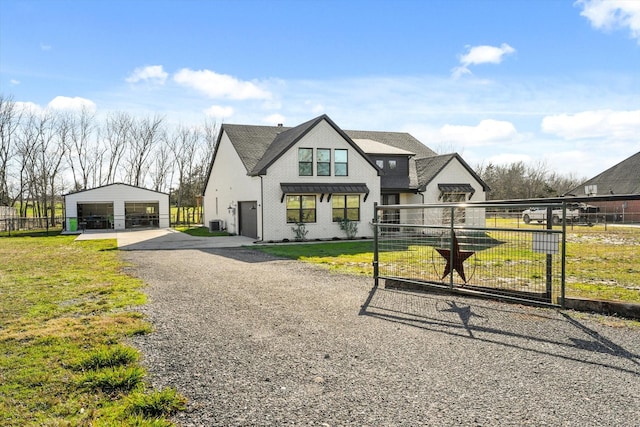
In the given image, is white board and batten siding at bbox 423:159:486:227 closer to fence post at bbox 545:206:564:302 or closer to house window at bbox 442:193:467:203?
house window at bbox 442:193:467:203

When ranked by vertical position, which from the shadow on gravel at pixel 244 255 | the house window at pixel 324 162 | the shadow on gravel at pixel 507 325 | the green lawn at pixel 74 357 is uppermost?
the house window at pixel 324 162

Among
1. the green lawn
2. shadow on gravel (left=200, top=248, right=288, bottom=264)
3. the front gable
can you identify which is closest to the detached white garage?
the front gable

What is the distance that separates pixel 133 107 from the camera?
138 ft

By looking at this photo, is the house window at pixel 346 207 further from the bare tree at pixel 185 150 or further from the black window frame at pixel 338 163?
the bare tree at pixel 185 150

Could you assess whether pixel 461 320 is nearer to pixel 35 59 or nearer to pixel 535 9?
pixel 535 9

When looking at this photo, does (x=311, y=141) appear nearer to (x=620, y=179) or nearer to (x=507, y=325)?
(x=507, y=325)

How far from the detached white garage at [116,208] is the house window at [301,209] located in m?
15.1

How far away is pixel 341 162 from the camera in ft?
72.8

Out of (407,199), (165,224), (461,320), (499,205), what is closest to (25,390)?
(461,320)

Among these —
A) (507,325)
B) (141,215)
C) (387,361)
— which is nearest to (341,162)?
(507,325)

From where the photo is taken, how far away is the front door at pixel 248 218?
850 inches

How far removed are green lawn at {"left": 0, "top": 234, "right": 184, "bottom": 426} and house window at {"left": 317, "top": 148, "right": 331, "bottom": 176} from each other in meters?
13.8

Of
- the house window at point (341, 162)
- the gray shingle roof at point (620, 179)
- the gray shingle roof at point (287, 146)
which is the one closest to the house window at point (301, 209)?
the house window at point (341, 162)

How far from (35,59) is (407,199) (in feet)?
67.1
